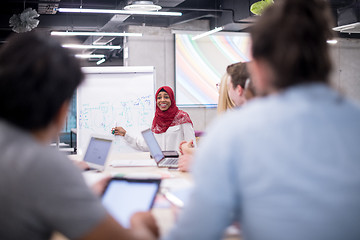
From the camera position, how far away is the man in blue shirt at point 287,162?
2.91ft

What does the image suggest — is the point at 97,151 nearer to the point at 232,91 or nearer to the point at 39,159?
the point at 232,91

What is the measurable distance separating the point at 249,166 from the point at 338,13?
8654mm

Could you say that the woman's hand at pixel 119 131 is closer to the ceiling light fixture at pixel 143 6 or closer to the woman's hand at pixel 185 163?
the woman's hand at pixel 185 163

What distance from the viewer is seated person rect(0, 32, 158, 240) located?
3.01 feet

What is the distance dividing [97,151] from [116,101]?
315cm

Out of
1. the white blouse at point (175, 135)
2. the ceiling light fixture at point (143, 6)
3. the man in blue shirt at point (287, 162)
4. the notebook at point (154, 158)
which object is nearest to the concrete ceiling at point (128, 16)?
the ceiling light fixture at point (143, 6)

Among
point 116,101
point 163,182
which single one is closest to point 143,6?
point 116,101

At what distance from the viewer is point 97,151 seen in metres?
2.50

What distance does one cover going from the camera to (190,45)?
940cm

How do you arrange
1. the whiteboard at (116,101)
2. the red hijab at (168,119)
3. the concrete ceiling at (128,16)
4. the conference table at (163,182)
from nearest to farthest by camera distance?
1. the conference table at (163,182)
2. the red hijab at (168,119)
3. the whiteboard at (116,101)
4. the concrete ceiling at (128,16)

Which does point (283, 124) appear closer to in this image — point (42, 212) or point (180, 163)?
point (42, 212)

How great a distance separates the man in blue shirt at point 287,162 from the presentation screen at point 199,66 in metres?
8.35

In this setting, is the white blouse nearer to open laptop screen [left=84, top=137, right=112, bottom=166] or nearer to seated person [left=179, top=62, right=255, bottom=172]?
seated person [left=179, top=62, right=255, bottom=172]

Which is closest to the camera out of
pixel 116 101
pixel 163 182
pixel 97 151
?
pixel 163 182
